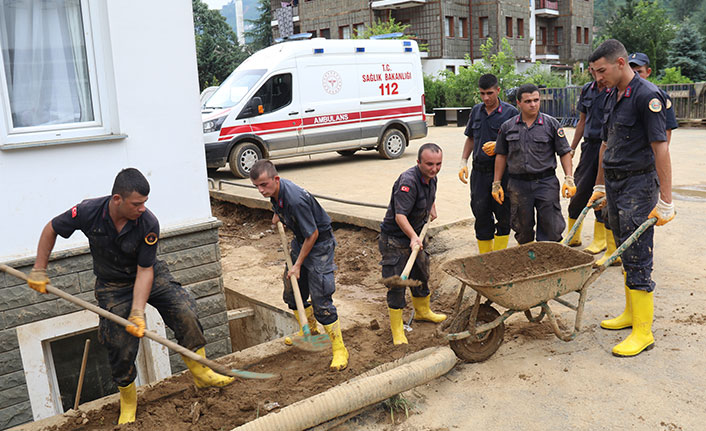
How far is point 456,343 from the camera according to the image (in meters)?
4.18

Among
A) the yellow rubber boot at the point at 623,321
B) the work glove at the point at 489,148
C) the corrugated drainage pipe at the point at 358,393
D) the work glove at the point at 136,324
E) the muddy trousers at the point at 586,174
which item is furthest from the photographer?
the muddy trousers at the point at 586,174

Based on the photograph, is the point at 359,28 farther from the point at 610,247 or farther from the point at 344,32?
the point at 610,247

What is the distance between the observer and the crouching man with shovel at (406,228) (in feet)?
14.6

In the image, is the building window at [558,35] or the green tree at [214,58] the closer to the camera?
the green tree at [214,58]

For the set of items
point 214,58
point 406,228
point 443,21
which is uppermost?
point 443,21

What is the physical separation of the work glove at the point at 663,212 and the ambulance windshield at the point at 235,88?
9.42 meters

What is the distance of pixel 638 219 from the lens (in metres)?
4.13

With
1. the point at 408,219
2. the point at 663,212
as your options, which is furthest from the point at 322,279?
the point at 663,212

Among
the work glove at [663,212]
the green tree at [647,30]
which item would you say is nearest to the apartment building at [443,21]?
the green tree at [647,30]

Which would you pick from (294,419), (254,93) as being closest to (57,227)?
(294,419)

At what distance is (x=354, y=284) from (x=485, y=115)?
258 centimetres

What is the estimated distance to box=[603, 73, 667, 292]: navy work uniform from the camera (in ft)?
13.4

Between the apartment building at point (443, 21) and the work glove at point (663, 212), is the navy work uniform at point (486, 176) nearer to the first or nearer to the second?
the work glove at point (663, 212)

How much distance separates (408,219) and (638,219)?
1.65 meters
